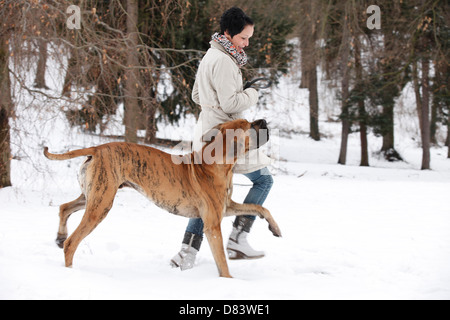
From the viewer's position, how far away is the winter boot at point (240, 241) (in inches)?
149

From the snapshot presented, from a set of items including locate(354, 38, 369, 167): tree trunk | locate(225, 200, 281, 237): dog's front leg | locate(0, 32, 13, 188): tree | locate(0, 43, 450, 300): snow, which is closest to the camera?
locate(0, 43, 450, 300): snow

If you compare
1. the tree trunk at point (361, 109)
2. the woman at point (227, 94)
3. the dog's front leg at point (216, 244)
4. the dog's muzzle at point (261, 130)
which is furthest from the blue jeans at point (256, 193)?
the tree trunk at point (361, 109)

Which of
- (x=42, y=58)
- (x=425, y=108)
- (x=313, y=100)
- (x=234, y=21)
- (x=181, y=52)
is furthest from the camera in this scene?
(x=313, y=100)

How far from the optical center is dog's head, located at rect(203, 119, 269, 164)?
3164 mm

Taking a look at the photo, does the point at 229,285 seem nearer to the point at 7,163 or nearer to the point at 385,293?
the point at 385,293

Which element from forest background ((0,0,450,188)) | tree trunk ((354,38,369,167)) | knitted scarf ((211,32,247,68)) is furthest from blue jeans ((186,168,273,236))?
tree trunk ((354,38,369,167))

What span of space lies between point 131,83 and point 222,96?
189 inches

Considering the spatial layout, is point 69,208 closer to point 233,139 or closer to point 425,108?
point 233,139

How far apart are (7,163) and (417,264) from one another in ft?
23.2

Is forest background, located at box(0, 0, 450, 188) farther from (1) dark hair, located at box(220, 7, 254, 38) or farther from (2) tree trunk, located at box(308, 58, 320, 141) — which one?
(1) dark hair, located at box(220, 7, 254, 38)

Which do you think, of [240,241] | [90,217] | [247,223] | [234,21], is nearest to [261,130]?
[234,21]

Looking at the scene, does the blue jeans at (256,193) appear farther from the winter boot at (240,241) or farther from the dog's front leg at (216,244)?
the dog's front leg at (216,244)

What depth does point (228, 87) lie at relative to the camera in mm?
3258
